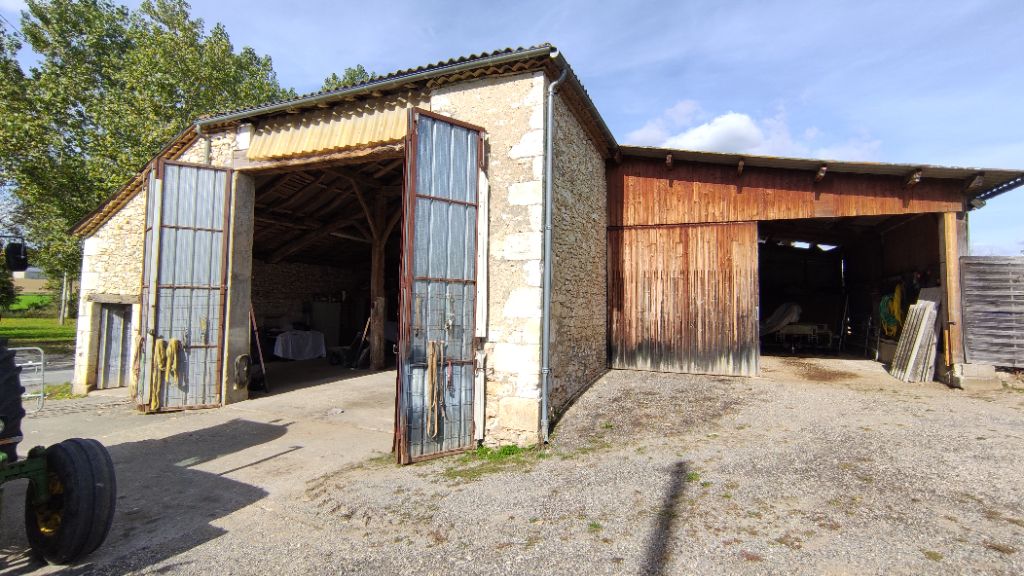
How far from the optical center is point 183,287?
7668mm

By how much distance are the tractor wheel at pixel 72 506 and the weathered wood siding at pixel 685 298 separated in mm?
7210

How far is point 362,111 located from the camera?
6.86m

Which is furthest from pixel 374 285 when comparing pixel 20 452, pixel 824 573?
pixel 824 573

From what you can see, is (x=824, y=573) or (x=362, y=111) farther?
(x=362, y=111)

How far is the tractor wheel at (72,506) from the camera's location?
10.1 ft

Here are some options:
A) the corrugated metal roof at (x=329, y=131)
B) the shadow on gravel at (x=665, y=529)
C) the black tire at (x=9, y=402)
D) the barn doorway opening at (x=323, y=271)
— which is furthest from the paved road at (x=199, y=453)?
the corrugated metal roof at (x=329, y=131)

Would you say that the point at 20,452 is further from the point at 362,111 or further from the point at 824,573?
the point at 824,573

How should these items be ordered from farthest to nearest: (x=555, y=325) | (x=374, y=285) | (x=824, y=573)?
(x=374, y=285), (x=555, y=325), (x=824, y=573)

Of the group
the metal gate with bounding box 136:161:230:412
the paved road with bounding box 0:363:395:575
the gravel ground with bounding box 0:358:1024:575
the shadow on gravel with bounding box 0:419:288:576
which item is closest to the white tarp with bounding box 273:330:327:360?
the paved road with bounding box 0:363:395:575

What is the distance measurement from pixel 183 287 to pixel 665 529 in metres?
8.02

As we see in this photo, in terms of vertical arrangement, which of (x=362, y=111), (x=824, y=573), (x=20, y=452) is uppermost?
(x=362, y=111)

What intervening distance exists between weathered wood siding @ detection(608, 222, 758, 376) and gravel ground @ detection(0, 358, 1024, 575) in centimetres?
193

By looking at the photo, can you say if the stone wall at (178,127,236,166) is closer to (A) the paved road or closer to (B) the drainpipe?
(A) the paved road

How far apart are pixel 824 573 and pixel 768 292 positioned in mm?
12488
